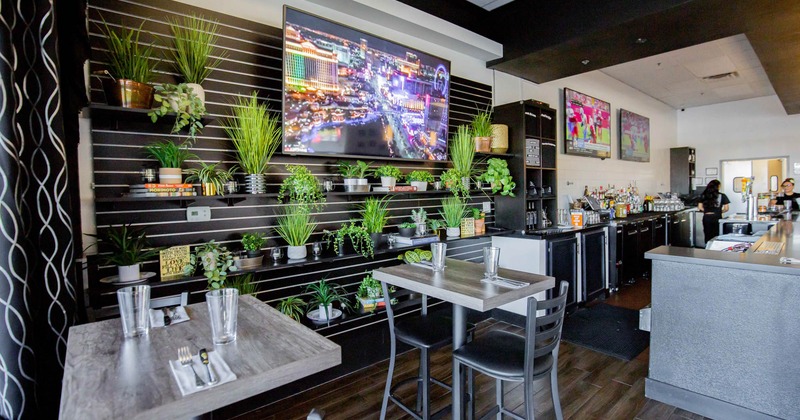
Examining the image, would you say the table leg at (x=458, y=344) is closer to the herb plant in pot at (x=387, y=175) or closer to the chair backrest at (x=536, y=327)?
the chair backrest at (x=536, y=327)

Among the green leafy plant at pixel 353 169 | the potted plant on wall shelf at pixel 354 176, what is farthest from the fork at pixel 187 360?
the green leafy plant at pixel 353 169

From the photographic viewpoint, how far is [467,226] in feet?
12.7

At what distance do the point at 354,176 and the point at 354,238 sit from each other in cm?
50

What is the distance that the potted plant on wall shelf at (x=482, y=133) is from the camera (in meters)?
3.98

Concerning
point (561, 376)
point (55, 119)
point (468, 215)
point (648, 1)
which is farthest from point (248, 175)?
point (648, 1)

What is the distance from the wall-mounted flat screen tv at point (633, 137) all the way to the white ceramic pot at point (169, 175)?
23.3 feet

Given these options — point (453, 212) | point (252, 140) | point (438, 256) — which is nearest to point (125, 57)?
point (252, 140)

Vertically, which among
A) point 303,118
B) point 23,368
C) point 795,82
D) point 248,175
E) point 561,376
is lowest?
point 561,376

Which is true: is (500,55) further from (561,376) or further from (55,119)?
(55,119)

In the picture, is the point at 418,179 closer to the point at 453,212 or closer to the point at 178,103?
the point at 453,212

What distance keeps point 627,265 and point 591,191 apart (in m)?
1.26

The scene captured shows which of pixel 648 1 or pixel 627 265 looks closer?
pixel 648 1

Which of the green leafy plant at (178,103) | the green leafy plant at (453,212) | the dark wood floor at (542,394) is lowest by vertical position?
the dark wood floor at (542,394)

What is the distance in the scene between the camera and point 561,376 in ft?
9.79
